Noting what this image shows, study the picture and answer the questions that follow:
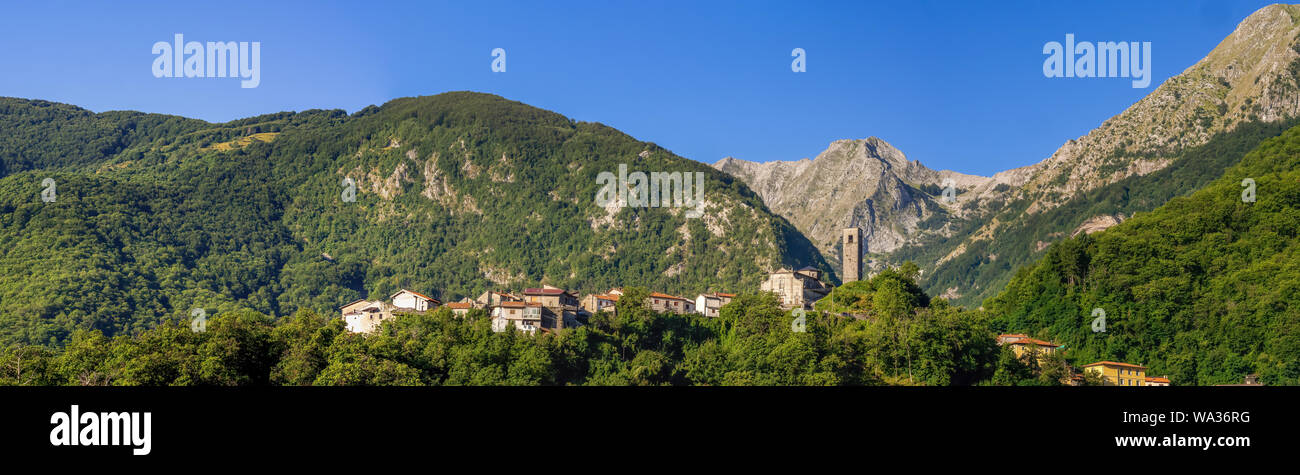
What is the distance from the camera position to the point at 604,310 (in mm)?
107438

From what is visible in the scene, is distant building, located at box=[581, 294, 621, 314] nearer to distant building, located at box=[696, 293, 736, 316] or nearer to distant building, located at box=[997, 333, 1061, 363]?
distant building, located at box=[696, 293, 736, 316]

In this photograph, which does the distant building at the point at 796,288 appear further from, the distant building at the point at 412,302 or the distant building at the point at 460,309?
the distant building at the point at 412,302

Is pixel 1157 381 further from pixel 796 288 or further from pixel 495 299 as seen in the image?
pixel 495 299

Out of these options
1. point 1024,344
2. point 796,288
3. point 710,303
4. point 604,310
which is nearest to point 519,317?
point 604,310

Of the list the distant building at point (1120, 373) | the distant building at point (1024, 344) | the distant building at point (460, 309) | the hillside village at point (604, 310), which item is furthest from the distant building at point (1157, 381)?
the distant building at point (460, 309)

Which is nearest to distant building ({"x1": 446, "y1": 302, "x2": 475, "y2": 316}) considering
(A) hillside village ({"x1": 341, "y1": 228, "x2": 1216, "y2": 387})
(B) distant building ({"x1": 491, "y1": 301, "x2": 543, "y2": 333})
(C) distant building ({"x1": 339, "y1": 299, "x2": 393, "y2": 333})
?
(A) hillside village ({"x1": 341, "y1": 228, "x2": 1216, "y2": 387})

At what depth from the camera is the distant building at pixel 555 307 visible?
103938 millimetres

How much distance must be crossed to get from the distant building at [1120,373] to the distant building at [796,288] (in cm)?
3028

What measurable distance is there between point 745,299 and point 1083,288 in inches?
1244

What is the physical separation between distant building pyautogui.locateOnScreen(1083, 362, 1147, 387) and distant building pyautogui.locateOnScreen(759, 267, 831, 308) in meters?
30.3

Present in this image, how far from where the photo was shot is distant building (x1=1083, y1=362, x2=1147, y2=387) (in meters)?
93.0

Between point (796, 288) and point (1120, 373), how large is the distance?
3515 cm
